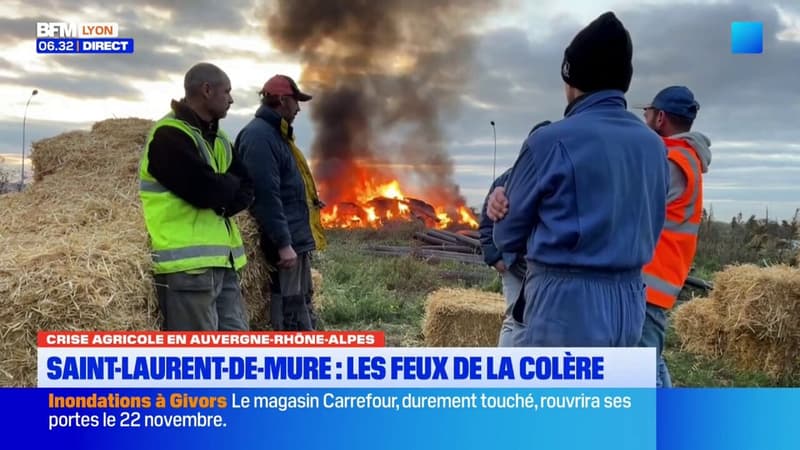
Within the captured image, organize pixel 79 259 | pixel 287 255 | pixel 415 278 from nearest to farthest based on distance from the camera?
pixel 79 259 < pixel 287 255 < pixel 415 278

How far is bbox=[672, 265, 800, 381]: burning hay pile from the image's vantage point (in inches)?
185

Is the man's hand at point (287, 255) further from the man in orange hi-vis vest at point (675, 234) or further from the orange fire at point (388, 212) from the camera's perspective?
the orange fire at point (388, 212)

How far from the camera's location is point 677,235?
2.67m

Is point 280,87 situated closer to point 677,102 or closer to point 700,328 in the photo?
point 677,102

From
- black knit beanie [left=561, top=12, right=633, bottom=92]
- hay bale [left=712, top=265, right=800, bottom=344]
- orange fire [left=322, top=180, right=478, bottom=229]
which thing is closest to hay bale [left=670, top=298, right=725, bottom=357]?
hay bale [left=712, top=265, right=800, bottom=344]

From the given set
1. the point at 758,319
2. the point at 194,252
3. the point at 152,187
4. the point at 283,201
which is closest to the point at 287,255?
the point at 283,201

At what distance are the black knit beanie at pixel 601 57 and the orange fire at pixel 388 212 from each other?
5.03m

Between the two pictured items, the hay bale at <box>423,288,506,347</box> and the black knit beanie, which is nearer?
the black knit beanie

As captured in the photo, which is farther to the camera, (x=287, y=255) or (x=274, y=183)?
(x=287, y=255)

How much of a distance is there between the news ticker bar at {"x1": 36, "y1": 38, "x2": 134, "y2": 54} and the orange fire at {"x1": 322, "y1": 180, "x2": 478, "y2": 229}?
3849 millimetres

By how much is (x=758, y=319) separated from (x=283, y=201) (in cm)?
342

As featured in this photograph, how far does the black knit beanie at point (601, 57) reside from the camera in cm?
191

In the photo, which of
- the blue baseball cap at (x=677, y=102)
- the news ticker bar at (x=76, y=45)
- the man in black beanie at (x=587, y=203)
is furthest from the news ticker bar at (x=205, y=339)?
the blue baseball cap at (x=677, y=102)

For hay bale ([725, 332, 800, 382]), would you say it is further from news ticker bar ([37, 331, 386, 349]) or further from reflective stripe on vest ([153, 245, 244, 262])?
reflective stripe on vest ([153, 245, 244, 262])
